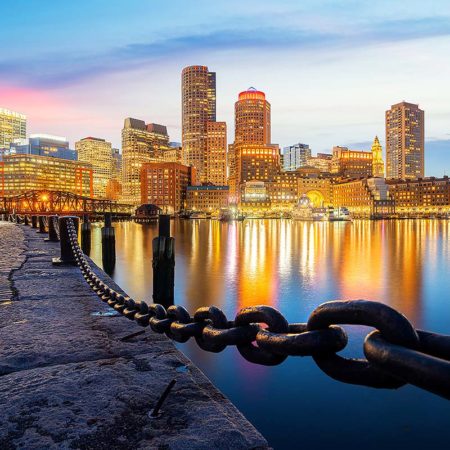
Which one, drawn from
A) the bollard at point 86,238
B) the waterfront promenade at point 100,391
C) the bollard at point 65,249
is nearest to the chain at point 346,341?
the waterfront promenade at point 100,391

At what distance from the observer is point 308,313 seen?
16484mm

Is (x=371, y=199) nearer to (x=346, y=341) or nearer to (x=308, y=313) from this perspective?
(x=308, y=313)

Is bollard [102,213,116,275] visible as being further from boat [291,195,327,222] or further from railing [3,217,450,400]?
boat [291,195,327,222]

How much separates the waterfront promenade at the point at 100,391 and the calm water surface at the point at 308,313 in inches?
148

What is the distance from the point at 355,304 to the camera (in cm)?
161

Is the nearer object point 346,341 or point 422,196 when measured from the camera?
point 346,341

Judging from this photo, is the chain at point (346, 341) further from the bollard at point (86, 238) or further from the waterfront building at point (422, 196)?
the waterfront building at point (422, 196)

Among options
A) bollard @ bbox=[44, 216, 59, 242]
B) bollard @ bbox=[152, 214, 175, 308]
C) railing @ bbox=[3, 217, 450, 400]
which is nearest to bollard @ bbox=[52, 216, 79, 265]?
bollard @ bbox=[152, 214, 175, 308]

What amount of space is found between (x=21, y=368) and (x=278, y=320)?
9.46 ft

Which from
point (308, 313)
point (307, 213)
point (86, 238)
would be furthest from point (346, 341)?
point (307, 213)

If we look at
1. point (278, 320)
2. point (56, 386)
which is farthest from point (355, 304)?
point (56, 386)

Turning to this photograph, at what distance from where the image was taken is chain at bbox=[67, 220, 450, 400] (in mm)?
1354

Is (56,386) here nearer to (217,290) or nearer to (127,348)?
(127,348)

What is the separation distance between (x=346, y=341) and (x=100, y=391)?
7.43 feet
